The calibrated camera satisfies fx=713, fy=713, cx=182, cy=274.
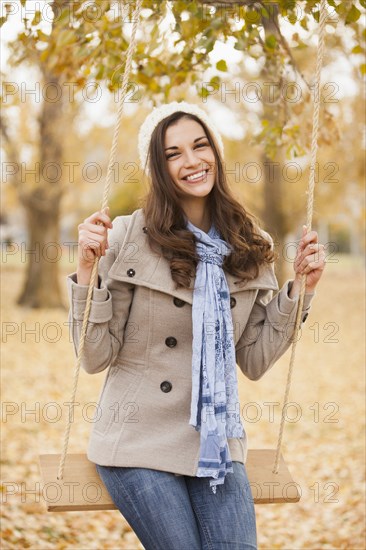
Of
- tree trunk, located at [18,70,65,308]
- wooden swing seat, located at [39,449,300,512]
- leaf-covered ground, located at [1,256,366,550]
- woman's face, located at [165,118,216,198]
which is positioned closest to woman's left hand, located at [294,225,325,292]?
woman's face, located at [165,118,216,198]

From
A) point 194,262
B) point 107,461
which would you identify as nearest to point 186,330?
point 194,262

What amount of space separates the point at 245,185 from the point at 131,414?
615 inches

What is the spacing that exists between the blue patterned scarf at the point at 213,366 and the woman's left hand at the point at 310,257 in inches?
11.0

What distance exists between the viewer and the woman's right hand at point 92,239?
232 cm

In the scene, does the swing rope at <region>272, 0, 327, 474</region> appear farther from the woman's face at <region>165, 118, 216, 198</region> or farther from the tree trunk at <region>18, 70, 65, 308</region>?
the tree trunk at <region>18, 70, 65, 308</region>

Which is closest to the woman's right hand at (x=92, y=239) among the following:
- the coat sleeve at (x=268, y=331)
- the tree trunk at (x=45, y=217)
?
the coat sleeve at (x=268, y=331)

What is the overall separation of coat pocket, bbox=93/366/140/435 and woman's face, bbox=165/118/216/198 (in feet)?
2.30

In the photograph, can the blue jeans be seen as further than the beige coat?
No

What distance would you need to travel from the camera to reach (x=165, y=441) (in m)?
2.43

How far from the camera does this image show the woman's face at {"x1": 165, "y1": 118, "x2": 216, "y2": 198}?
262 centimetres

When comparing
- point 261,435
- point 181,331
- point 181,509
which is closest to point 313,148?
point 181,331

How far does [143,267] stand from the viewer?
8.27ft

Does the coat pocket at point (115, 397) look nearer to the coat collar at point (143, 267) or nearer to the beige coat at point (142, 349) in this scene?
the beige coat at point (142, 349)

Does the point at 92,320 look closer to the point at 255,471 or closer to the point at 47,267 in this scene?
the point at 255,471
